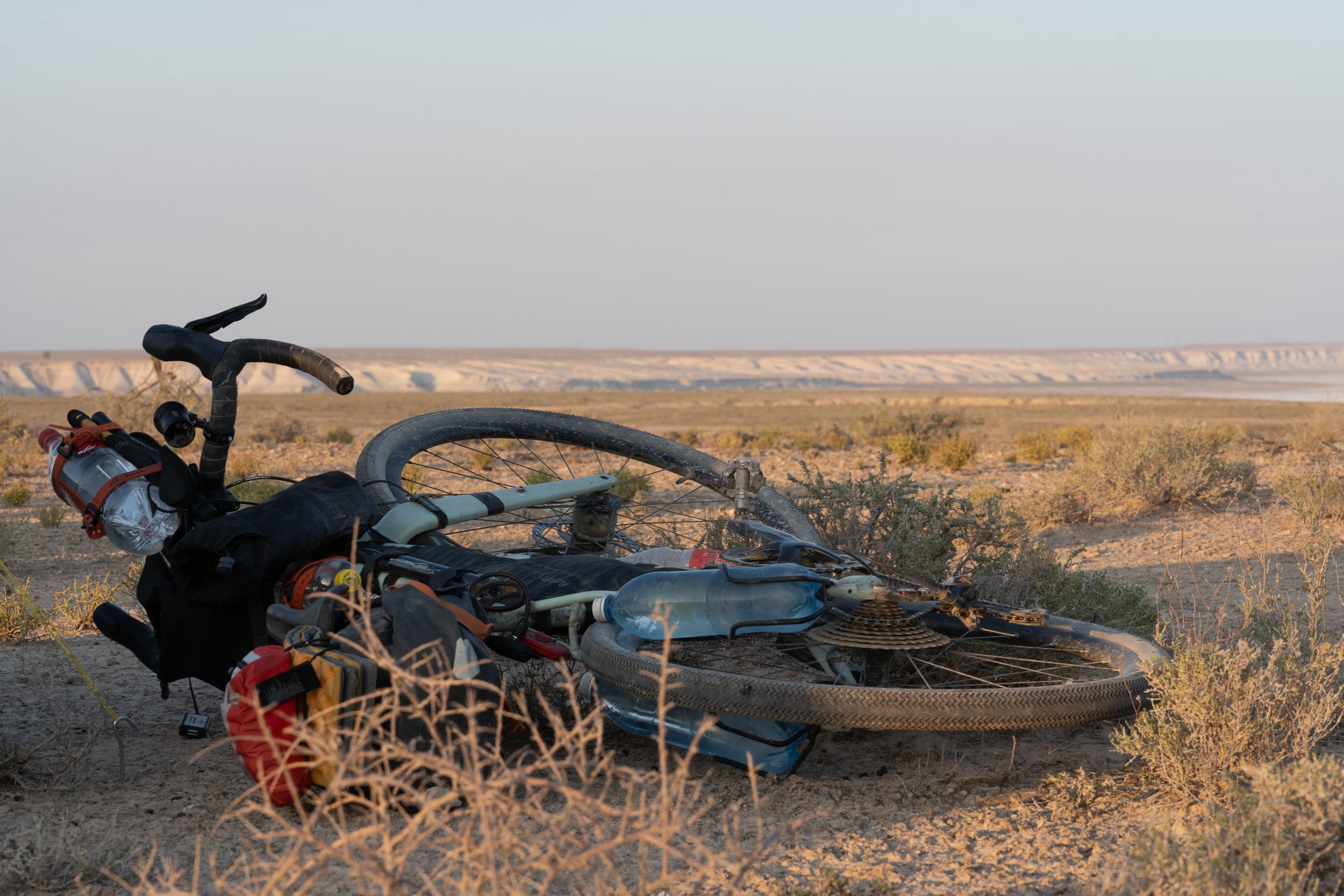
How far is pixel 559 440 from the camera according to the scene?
6430mm

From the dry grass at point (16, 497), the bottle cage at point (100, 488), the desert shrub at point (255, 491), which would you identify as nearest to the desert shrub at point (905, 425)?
the desert shrub at point (255, 491)

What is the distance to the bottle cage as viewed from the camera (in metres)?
3.97

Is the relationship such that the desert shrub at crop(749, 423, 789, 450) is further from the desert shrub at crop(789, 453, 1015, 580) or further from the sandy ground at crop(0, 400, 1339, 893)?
the sandy ground at crop(0, 400, 1339, 893)

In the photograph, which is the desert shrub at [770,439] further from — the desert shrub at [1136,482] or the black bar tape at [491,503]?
the black bar tape at [491,503]

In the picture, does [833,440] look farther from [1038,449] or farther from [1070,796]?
[1070,796]

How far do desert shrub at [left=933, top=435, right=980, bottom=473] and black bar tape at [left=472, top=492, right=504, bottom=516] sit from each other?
12348 mm

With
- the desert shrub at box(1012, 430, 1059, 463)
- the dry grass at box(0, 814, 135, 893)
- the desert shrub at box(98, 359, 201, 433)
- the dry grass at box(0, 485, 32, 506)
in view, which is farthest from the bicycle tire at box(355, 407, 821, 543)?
the desert shrub at box(98, 359, 201, 433)

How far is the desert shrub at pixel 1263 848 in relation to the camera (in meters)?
2.64

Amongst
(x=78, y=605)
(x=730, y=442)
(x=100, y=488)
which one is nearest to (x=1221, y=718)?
(x=100, y=488)

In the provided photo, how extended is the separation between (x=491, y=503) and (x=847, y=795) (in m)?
2.37

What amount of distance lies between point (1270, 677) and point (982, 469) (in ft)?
44.9

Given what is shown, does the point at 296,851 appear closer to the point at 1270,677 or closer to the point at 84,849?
the point at 84,849

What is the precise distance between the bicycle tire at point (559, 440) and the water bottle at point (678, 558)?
97 centimetres

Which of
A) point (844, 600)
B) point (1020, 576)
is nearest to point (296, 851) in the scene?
point (844, 600)
